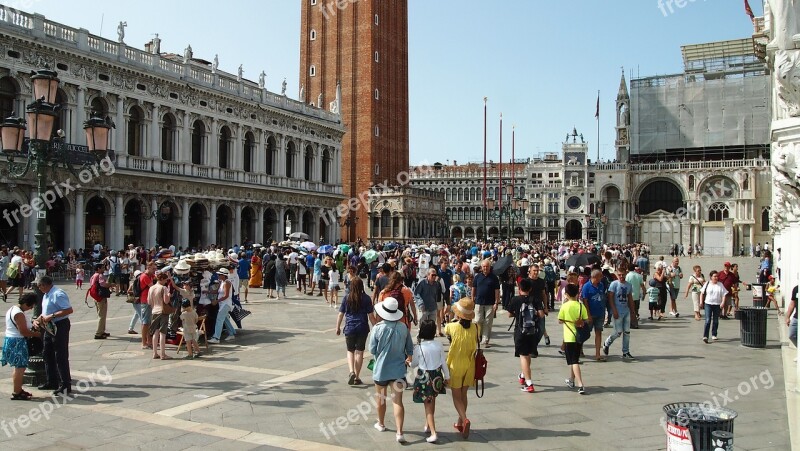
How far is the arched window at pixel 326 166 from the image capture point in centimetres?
5016

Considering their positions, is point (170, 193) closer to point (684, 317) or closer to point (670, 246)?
point (684, 317)

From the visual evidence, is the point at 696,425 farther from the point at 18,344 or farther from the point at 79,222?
the point at 79,222

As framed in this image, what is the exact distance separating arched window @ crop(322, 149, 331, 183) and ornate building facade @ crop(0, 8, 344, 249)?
1339 millimetres

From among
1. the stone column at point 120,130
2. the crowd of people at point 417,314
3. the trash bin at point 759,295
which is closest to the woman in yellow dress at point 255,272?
the crowd of people at point 417,314

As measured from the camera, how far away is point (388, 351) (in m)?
6.65

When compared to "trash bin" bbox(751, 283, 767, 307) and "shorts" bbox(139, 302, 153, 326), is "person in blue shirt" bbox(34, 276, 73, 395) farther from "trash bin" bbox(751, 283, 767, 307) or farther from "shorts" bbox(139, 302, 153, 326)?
"trash bin" bbox(751, 283, 767, 307)

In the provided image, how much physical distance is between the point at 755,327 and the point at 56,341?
1121 centimetres

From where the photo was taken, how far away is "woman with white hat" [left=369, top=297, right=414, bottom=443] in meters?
6.60

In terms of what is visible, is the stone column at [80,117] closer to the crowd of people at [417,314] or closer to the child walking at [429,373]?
the crowd of people at [417,314]

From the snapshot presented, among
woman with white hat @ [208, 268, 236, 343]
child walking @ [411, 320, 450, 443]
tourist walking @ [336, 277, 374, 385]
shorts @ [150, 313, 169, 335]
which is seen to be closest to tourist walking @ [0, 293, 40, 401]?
shorts @ [150, 313, 169, 335]

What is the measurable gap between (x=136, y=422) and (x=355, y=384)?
9.34 feet

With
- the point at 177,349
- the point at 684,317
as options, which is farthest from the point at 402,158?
the point at 177,349

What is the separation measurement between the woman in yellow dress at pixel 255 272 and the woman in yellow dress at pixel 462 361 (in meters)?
18.1

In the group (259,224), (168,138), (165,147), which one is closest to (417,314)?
(165,147)
